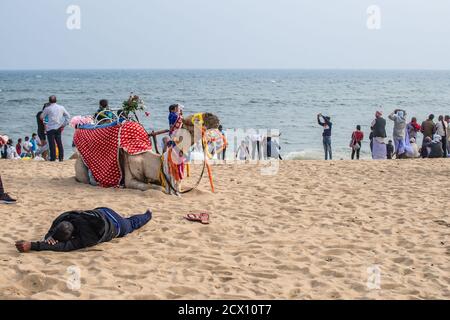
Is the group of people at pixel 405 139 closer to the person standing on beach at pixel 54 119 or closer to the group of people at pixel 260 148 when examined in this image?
the group of people at pixel 260 148

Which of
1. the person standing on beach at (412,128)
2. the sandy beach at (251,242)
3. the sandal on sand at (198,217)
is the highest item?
the person standing on beach at (412,128)

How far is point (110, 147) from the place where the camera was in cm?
933

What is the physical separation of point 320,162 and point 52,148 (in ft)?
20.4

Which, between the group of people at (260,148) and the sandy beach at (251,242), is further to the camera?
the group of people at (260,148)

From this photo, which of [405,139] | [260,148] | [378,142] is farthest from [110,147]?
[405,139]

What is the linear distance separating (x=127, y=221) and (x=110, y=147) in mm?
2746

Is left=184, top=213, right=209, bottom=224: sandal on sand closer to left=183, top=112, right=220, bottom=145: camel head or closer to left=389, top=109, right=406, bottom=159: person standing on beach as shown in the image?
left=183, top=112, right=220, bottom=145: camel head

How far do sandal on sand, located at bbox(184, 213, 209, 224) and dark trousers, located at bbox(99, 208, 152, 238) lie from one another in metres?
0.52

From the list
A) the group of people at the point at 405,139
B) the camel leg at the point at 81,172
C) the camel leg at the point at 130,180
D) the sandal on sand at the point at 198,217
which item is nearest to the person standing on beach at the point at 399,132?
the group of people at the point at 405,139

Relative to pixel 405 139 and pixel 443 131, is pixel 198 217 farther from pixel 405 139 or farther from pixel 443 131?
pixel 443 131

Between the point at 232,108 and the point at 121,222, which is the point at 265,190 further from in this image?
Answer: the point at 232,108

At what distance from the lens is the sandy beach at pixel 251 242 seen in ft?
17.0

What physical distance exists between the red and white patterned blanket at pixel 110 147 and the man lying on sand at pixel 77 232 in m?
2.89
